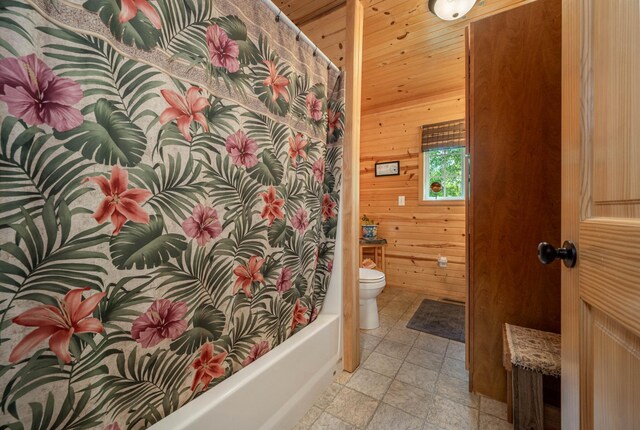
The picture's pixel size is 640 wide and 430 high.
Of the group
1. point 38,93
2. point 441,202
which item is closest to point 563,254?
point 38,93

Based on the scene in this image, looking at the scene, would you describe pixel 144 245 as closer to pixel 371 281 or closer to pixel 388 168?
pixel 371 281

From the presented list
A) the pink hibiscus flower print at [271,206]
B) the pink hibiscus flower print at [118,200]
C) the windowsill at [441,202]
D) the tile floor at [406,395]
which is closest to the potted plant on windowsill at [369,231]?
the windowsill at [441,202]

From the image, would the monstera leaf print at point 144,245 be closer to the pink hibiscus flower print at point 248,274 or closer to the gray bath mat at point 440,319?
the pink hibiscus flower print at point 248,274

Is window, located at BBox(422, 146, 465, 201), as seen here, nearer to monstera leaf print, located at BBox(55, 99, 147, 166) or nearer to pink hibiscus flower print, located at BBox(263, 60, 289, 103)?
pink hibiscus flower print, located at BBox(263, 60, 289, 103)

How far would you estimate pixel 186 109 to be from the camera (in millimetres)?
740

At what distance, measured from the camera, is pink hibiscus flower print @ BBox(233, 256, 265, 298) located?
910 mm

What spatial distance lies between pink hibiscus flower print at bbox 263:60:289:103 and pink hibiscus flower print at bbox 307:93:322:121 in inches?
6.8

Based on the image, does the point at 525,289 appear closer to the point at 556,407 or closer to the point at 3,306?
the point at 556,407

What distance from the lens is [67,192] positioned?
0.53 meters

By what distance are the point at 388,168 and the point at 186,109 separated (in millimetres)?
2741

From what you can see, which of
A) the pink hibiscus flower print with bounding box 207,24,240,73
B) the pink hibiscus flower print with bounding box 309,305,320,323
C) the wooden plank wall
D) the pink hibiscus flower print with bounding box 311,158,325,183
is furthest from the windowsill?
the pink hibiscus flower print with bounding box 207,24,240,73

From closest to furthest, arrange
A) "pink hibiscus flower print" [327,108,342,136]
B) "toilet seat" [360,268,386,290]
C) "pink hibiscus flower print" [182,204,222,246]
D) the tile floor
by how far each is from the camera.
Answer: "pink hibiscus flower print" [182,204,222,246] → the tile floor → "pink hibiscus flower print" [327,108,342,136] → "toilet seat" [360,268,386,290]

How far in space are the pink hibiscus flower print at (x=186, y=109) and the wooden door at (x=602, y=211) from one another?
3.27ft

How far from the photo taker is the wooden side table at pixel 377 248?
2988 mm
